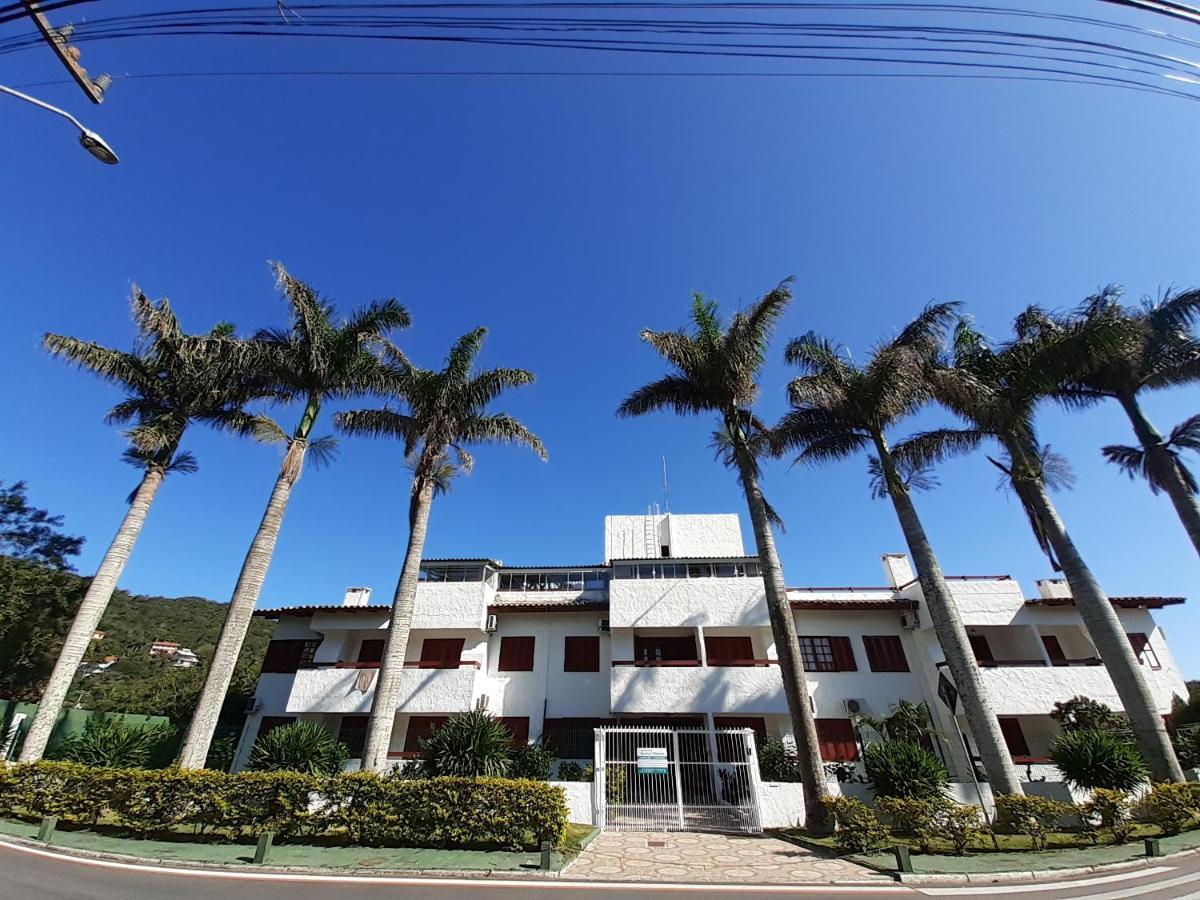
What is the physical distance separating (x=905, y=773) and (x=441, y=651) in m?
16.6

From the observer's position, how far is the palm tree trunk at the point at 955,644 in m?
11.6

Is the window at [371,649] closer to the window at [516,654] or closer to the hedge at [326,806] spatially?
the window at [516,654]

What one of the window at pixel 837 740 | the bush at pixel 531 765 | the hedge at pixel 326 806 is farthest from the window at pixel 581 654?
the hedge at pixel 326 806

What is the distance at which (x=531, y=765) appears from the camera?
1562 cm

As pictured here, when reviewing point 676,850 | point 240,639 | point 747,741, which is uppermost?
point 240,639

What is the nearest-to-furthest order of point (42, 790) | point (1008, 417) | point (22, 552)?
point (42, 790)
point (1008, 417)
point (22, 552)

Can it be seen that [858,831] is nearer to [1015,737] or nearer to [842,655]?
[842,655]

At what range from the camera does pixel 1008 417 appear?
15273 millimetres

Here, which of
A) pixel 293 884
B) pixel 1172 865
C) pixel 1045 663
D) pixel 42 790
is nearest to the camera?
pixel 293 884

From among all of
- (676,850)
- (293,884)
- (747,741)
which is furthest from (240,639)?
(747,741)

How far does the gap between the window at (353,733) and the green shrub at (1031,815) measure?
19.5 metres

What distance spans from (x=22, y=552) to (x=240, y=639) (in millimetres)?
24526

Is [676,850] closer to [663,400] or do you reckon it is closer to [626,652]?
[626,652]

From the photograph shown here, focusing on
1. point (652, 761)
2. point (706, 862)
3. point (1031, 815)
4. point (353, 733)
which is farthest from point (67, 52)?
point (353, 733)
